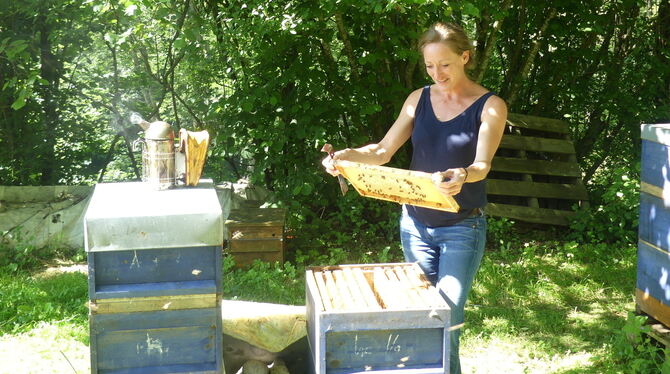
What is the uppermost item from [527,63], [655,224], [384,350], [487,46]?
[487,46]

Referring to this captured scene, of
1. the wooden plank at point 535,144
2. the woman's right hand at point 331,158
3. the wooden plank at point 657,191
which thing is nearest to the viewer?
the woman's right hand at point 331,158

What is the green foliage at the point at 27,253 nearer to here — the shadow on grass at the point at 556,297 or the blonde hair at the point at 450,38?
the shadow on grass at the point at 556,297

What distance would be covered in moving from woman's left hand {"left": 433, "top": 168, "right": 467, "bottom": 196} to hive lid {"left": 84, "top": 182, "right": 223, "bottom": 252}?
2.34 feet

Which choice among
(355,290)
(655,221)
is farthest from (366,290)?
(655,221)

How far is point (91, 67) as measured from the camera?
23.2 feet

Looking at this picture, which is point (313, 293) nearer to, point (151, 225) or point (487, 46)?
point (151, 225)

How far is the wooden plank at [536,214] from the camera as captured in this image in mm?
6703

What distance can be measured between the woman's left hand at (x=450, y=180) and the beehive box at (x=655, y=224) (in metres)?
1.37

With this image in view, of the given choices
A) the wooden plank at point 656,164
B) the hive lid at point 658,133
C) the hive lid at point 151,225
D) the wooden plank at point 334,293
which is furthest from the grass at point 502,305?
the hive lid at point 151,225

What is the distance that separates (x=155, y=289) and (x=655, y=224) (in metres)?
2.34

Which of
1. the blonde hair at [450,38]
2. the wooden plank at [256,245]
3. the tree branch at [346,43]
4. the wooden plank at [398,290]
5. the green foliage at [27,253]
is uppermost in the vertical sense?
the tree branch at [346,43]

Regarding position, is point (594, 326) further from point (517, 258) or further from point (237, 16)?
point (237, 16)

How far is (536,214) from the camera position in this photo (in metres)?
6.75

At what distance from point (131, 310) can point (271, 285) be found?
112 inches
